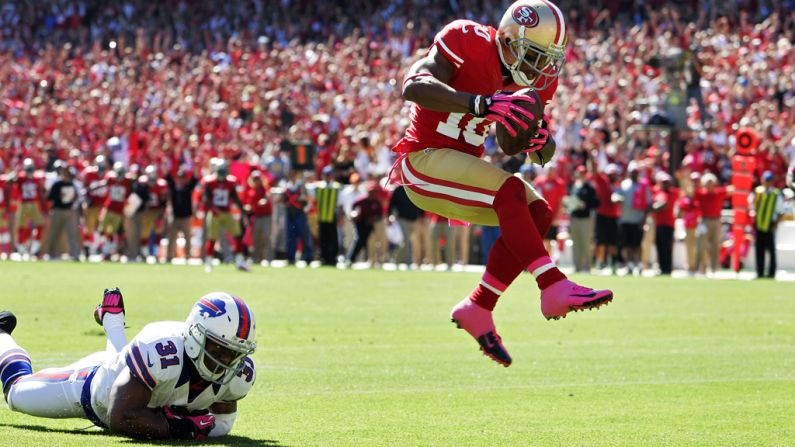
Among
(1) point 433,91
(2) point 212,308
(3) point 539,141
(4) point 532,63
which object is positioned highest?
(4) point 532,63

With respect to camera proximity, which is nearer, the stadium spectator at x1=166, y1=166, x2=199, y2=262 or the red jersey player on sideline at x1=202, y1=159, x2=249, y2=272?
the red jersey player on sideline at x1=202, y1=159, x2=249, y2=272

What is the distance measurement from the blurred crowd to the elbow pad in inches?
626

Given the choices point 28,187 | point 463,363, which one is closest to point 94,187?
point 28,187

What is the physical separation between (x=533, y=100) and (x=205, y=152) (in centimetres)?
2322

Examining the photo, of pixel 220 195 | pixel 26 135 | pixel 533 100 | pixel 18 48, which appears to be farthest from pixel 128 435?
pixel 18 48

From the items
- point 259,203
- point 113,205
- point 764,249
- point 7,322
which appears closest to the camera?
point 7,322

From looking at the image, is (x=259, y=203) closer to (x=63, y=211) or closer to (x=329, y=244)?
(x=329, y=244)

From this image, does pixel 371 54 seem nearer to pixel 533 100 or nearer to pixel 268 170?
pixel 268 170

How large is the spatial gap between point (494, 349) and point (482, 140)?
127cm

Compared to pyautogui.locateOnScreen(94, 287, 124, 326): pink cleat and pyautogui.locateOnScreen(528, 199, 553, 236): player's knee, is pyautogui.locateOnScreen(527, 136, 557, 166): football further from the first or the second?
pyautogui.locateOnScreen(94, 287, 124, 326): pink cleat

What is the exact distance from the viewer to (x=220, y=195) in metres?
23.8

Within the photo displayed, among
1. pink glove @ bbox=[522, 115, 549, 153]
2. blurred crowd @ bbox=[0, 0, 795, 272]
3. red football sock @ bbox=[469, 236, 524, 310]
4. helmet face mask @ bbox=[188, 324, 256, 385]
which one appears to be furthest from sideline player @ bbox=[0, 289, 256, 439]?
blurred crowd @ bbox=[0, 0, 795, 272]

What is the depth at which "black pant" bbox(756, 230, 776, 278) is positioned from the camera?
2264 centimetres

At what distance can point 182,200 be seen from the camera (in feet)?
86.2
